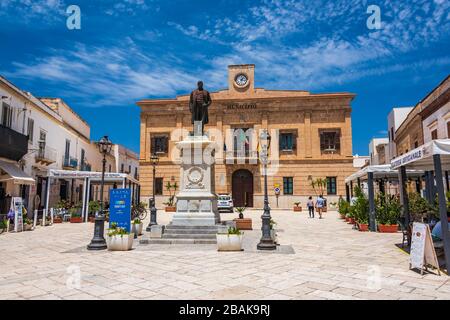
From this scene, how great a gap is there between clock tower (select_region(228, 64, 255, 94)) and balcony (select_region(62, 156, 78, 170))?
49.8ft

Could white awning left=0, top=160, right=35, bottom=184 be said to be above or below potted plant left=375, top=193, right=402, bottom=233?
above

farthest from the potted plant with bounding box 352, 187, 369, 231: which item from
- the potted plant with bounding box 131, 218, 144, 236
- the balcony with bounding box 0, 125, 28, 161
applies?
the balcony with bounding box 0, 125, 28, 161

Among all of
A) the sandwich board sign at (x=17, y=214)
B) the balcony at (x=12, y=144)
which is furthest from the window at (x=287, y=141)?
the sandwich board sign at (x=17, y=214)

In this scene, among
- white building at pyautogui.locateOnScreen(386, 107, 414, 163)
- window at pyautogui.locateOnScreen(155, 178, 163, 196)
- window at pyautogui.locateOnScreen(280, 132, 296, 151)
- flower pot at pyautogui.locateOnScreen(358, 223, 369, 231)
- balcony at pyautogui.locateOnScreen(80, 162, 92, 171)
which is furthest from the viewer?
window at pyautogui.locateOnScreen(155, 178, 163, 196)

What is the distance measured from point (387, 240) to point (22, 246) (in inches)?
424

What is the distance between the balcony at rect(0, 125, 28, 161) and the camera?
15797 mm

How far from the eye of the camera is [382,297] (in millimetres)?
4195

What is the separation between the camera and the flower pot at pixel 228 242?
26.0 feet

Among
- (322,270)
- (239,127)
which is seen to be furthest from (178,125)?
(322,270)

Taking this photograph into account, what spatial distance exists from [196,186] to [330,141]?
22322mm

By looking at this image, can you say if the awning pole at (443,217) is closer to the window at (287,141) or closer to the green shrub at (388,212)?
the green shrub at (388,212)

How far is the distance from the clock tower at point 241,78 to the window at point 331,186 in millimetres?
10941

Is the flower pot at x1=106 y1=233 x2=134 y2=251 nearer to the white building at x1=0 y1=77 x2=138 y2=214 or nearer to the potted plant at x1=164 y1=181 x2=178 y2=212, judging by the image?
the white building at x1=0 y1=77 x2=138 y2=214
